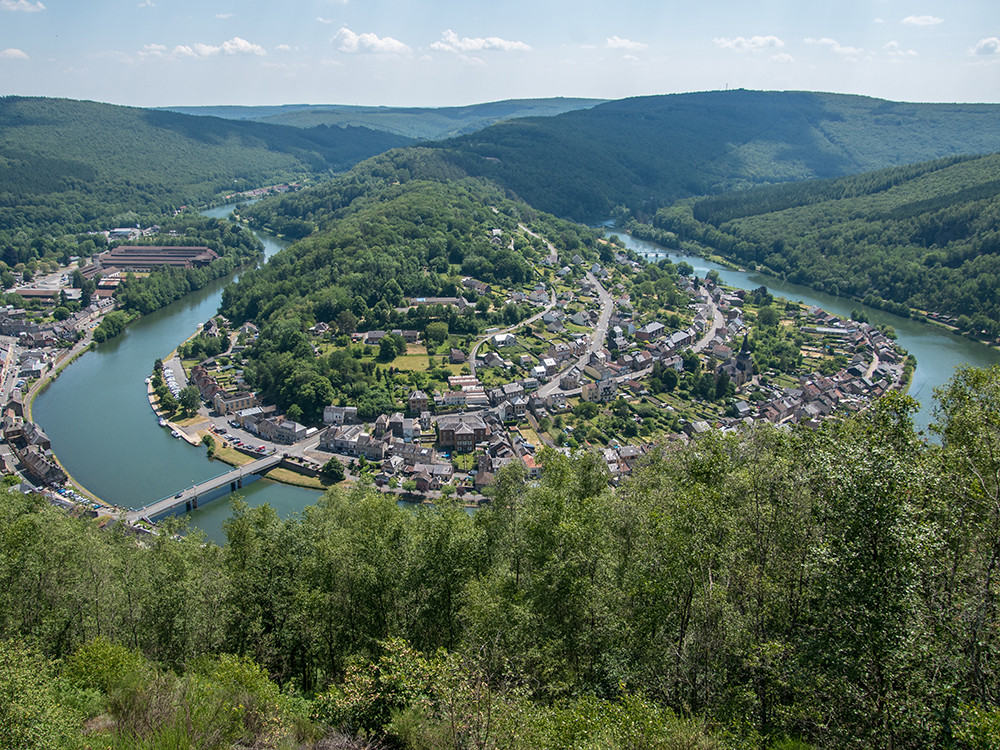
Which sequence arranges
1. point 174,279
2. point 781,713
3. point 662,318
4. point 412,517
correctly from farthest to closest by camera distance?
point 174,279
point 662,318
point 412,517
point 781,713

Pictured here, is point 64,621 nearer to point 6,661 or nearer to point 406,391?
point 6,661

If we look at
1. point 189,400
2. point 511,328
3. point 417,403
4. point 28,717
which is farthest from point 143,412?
point 28,717

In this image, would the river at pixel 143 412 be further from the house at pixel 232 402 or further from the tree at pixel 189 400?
the house at pixel 232 402

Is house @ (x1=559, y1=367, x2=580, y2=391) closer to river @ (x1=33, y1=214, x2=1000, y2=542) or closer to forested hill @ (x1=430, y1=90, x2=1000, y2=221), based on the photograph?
river @ (x1=33, y1=214, x2=1000, y2=542)

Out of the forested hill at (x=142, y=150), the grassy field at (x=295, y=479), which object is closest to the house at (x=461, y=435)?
the grassy field at (x=295, y=479)

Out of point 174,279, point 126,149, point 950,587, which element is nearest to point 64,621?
point 950,587

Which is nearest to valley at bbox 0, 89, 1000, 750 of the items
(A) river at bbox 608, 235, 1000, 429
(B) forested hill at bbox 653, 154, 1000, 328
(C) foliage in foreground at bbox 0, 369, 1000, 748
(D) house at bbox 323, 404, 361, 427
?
(C) foliage in foreground at bbox 0, 369, 1000, 748
